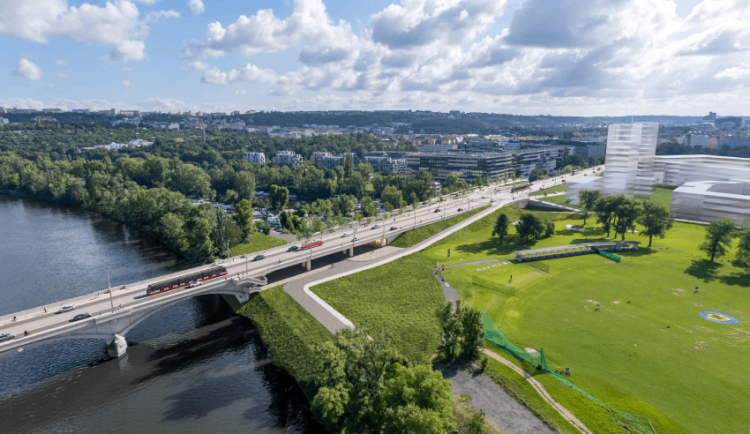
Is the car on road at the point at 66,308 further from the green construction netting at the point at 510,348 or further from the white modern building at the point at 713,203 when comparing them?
the white modern building at the point at 713,203

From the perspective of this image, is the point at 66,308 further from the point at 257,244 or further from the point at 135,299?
the point at 257,244

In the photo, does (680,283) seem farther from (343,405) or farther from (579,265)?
(343,405)

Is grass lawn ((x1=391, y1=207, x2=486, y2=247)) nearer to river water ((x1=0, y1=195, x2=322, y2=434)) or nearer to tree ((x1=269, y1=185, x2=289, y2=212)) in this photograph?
river water ((x1=0, y1=195, x2=322, y2=434))

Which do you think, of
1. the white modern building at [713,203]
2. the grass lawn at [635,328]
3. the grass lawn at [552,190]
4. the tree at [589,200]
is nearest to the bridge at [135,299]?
the grass lawn at [635,328]

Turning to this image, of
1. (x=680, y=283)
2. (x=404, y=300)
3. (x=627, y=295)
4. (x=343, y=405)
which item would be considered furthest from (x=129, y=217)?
(x=680, y=283)

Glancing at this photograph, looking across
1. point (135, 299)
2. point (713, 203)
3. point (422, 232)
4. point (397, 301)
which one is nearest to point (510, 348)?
point (397, 301)
